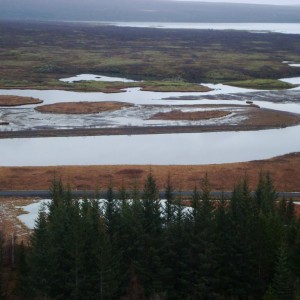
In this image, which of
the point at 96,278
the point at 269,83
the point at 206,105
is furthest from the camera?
the point at 269,83

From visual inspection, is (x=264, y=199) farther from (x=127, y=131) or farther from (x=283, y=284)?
(x=127, y=131)

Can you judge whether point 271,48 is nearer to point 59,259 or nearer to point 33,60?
point 33,60

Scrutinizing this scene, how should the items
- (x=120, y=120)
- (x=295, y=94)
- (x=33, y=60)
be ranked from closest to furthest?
1. (x=120, y=120)
2. (x=295, y=94)
3. (x=33, y=60)

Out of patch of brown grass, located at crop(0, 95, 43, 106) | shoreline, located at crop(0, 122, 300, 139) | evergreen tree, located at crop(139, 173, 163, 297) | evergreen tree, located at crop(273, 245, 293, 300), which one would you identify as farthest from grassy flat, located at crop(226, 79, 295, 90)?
evergreen tree, located at crop(273, 245, 293, 300)

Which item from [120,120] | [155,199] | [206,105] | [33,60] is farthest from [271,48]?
[155,199]

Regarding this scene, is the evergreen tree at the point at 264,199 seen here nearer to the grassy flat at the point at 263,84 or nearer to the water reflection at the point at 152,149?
the water reflection at the point at 152,149

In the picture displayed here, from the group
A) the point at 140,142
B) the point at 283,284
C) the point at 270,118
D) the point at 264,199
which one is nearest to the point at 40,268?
the point at 283,284
